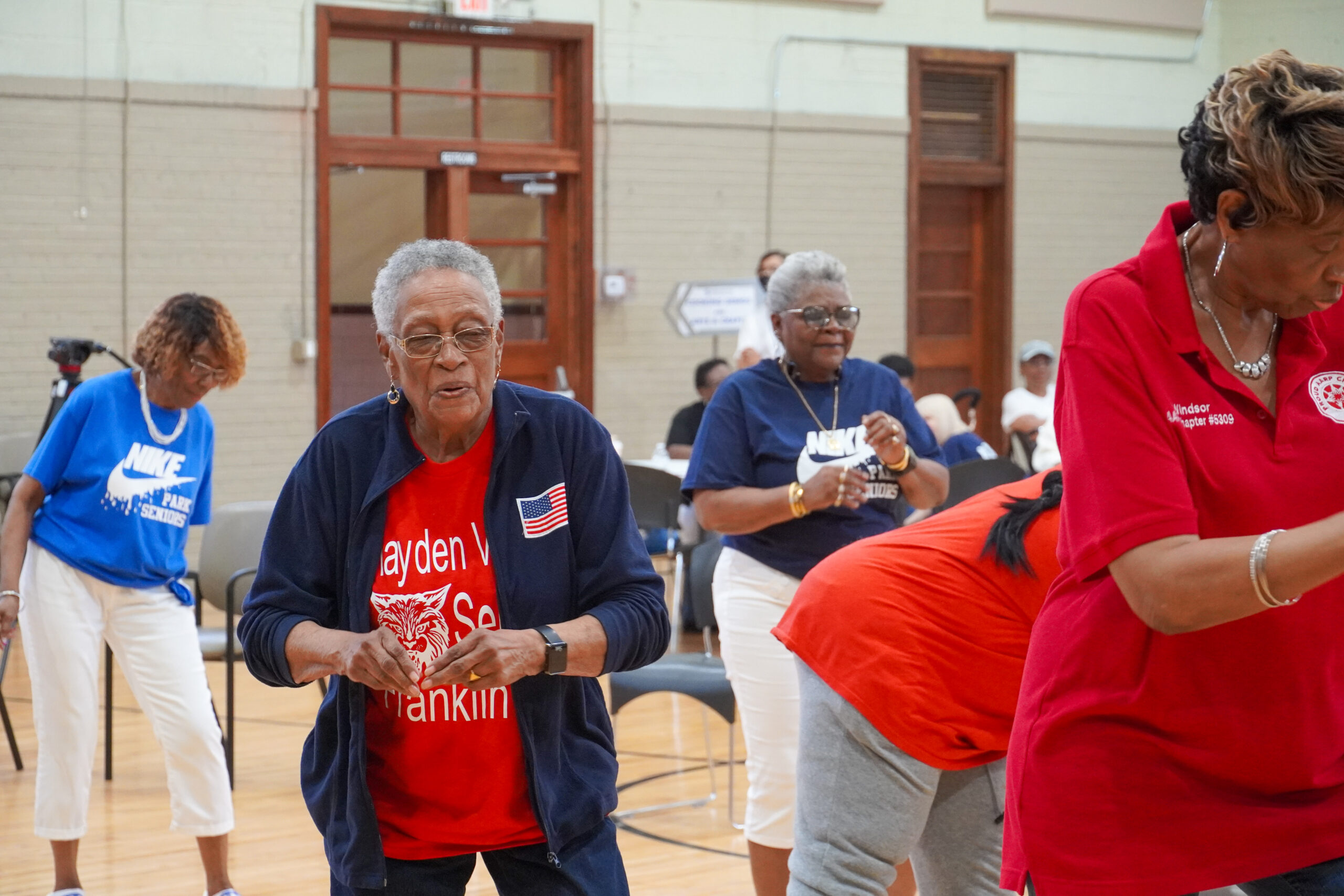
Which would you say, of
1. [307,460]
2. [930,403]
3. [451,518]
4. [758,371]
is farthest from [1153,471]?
[930,403]

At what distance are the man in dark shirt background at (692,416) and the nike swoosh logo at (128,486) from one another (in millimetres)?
4095

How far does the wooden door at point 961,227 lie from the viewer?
35.7 ft

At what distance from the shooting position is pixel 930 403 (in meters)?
7.77

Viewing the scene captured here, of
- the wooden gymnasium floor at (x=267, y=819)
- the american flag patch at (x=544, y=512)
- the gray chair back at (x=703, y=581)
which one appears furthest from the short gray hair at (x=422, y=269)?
the gray chair back at (x=703, y=581)

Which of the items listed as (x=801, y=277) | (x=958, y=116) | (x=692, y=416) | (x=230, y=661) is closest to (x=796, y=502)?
(x=801, y=277)

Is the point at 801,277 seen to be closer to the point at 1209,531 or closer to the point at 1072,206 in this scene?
the point at 1209,531

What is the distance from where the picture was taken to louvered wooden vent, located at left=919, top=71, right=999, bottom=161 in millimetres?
10945

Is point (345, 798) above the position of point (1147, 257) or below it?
below

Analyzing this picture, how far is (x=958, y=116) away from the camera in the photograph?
1104 centimetres

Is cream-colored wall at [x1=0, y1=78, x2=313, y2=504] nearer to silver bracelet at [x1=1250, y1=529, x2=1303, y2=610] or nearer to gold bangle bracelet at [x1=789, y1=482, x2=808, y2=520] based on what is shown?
gold bangle bracelet at [x1=789, y1=482, x2=808, y2=520]

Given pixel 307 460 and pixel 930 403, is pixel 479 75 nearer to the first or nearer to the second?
pixel 930 403

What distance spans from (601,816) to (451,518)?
496mm

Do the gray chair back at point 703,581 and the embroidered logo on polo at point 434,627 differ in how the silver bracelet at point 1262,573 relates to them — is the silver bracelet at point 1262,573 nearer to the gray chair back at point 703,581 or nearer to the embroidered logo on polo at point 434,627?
the embroidered logo on polo at point 434,627

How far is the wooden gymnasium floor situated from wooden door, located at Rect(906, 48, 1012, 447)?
5337 millimetres
